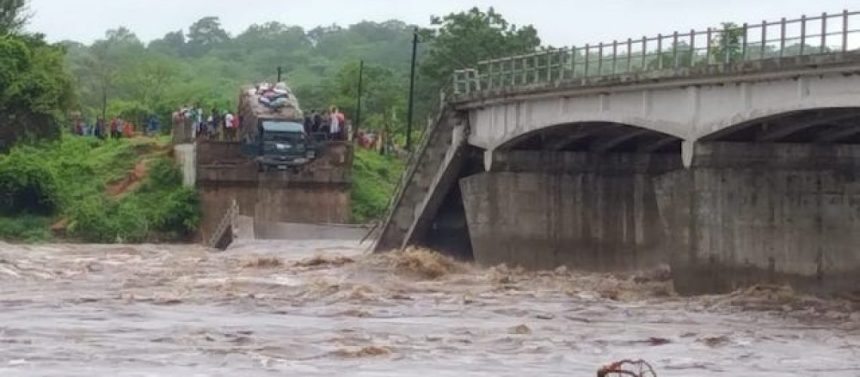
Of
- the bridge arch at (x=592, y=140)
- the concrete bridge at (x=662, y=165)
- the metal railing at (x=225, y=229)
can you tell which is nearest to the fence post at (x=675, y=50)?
the concrete bridge at (x=662, y=165)

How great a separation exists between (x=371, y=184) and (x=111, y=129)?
19.3 m

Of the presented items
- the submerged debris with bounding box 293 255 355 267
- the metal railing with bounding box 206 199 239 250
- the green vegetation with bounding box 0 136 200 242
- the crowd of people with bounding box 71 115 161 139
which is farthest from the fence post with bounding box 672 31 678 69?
the crowd of people with bounding box 71 115 161 139

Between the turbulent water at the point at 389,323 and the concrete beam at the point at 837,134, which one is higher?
the concrete beam at the point at 837,134

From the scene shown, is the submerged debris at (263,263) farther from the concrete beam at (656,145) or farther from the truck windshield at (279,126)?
the truck windshield at (279,126)

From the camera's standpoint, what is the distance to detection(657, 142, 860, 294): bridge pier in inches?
1916

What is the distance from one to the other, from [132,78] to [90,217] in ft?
274

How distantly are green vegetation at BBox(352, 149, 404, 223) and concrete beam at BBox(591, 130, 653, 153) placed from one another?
2360cm

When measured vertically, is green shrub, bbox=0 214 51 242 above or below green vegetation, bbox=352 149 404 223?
below

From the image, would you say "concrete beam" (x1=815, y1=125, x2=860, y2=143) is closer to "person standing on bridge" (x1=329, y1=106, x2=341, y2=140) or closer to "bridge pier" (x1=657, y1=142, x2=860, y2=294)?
"bridge pier" (x1=657, y1=142, x2=860, y2=294)

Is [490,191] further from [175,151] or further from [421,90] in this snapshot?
[421,90]

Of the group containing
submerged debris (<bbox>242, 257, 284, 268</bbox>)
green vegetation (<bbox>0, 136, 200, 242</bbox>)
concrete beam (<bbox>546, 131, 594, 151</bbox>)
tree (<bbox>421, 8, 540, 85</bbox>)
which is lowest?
submerged debris (<bbox>242, 257, 284, 268</bbox>)

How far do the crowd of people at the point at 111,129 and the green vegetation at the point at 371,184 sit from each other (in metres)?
13.7

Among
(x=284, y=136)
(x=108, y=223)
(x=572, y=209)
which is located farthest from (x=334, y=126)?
(x=572, y=209)

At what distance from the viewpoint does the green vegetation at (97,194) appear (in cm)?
8631
